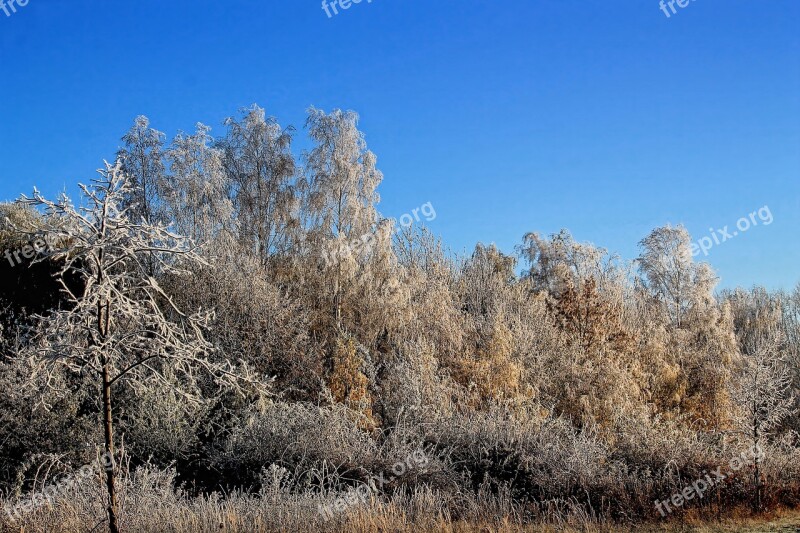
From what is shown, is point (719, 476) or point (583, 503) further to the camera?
point (719, 476)

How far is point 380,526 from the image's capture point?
8289 mm

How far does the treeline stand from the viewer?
11.2 m

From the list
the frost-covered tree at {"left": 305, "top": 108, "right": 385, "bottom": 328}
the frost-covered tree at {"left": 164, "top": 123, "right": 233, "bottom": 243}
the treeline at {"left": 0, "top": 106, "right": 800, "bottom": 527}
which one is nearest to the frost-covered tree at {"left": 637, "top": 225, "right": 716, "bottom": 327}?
the treeline at {"left": 0, "top": 106, "right": 800, "bottom": 527}

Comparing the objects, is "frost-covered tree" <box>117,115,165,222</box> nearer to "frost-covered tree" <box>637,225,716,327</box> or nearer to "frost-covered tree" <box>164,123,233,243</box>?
"frost-covered tree" <box>164,123,233,243</box>

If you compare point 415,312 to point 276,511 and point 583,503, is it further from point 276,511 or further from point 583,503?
point 276,511

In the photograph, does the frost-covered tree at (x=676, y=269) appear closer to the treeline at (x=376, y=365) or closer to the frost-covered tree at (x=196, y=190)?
the treeline at (x=376, y=365)

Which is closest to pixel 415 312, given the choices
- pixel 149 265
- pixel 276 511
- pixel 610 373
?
pixel 610 373

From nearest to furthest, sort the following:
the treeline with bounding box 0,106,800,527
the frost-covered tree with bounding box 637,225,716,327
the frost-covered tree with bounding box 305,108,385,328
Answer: the treeline with bounding box 0,106,800,527 → the frost-covered tree with bounding box 305,108,385,328 → the frost-covered tree with bounding box 637,225,716,327

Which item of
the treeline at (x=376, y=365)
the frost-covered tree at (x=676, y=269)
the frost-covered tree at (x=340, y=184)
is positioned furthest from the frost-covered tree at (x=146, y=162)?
the frost-covered tree at (x=676, y=269)

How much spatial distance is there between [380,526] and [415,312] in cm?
1275

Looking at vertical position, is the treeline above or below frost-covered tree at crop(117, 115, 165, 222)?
below

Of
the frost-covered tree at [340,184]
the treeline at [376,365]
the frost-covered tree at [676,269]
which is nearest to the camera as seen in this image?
the treeline at [376,365]

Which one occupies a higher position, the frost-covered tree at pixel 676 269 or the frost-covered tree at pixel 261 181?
the frost-covered tree at pixel 261 181

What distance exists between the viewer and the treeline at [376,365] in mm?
11211
